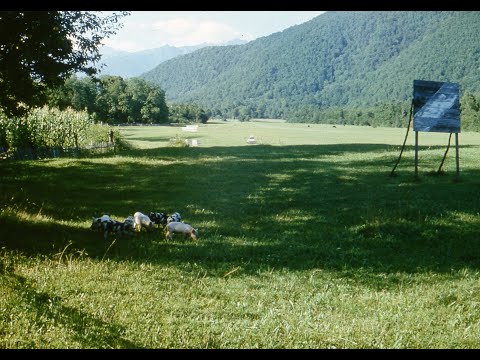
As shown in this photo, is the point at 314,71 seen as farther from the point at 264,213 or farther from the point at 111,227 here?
the point at 111,227

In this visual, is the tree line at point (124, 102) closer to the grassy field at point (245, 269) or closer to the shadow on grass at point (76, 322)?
the grassy field at point (245, 269)

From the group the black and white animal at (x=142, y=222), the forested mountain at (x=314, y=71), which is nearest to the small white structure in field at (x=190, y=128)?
the forested mountain at (x=314, y=71)

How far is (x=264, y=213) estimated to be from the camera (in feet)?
40.9

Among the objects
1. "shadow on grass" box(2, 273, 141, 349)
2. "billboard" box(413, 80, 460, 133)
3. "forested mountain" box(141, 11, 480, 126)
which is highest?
"forested mountain" box(141, 11, 480, 126)

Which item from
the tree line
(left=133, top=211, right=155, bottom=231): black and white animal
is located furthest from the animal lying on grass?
the tree line

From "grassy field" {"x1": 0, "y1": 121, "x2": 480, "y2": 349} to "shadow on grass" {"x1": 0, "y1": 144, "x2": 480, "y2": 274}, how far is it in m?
→ 0.06

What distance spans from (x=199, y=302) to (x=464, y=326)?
3.64 meters

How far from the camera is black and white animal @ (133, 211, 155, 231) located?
31.5 feet

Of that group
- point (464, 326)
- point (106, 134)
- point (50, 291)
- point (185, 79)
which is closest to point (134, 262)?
point (50, 291)

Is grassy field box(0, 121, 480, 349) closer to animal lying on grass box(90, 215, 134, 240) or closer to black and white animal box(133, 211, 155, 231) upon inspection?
animal lying on grass box(90, 215, 134, 240)

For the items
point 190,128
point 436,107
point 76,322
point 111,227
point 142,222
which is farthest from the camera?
point 190,128

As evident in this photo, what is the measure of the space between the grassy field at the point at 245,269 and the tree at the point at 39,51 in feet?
16.1

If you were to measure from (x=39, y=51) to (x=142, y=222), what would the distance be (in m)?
11.0

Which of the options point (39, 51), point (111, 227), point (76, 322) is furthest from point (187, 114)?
point (76, 322)
